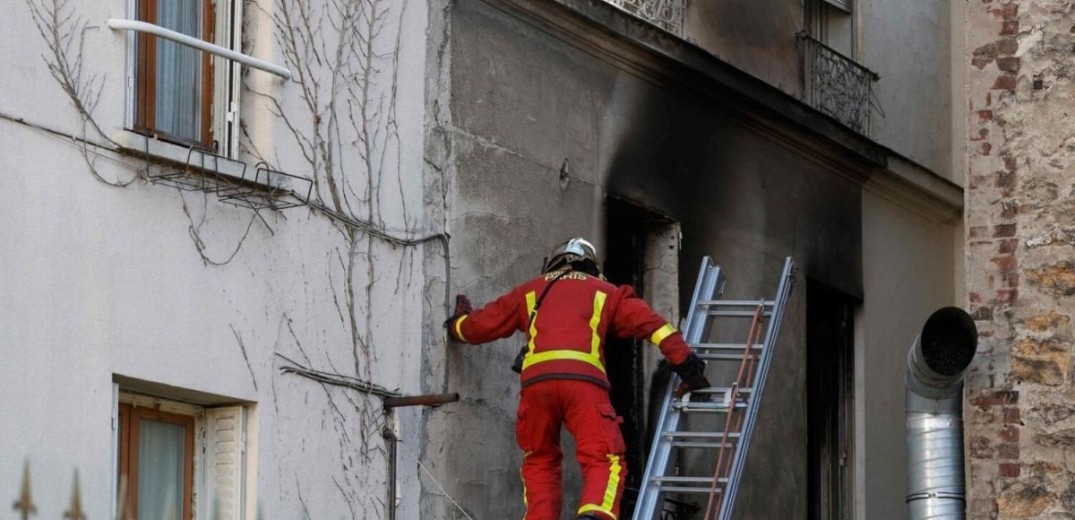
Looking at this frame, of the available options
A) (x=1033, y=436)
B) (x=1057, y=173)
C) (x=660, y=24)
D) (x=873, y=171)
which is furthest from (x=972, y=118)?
(x=873, y=171)

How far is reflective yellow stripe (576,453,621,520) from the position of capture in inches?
447

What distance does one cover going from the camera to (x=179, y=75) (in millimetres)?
11086

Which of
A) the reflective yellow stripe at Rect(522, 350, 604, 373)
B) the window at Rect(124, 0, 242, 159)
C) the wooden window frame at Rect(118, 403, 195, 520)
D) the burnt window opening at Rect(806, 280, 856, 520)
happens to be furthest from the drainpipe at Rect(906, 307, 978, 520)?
the wooden window frame at Rect(118, 403, 195, 520)

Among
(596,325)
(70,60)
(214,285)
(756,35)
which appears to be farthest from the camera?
(756,35)

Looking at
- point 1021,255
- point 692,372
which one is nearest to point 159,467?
point 692,372

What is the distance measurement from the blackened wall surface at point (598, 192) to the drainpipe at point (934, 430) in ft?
6.60

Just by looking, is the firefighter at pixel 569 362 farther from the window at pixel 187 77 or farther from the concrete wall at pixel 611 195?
the window at pixel 187 77

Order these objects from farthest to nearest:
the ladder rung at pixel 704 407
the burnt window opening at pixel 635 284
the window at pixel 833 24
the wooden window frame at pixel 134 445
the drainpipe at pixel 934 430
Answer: the window at pixel 833 24 → the burnt window opening at pixel 635 284 → the drainpipe at pixel 934 430 → the ladder rung at pixel 704 407 → the wooden window frame at pixel 134 445

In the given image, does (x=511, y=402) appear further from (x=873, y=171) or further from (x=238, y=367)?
(x=873, y=171)

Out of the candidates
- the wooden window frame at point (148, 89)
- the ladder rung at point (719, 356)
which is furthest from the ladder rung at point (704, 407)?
the wooden window frame at point (148, 89)

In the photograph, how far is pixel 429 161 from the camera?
40.8 ft

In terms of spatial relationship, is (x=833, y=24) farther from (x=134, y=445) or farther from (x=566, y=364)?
(x=134, y=445)

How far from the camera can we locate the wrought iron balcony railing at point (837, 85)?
16781 millimetres

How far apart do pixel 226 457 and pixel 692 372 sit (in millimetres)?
2516
